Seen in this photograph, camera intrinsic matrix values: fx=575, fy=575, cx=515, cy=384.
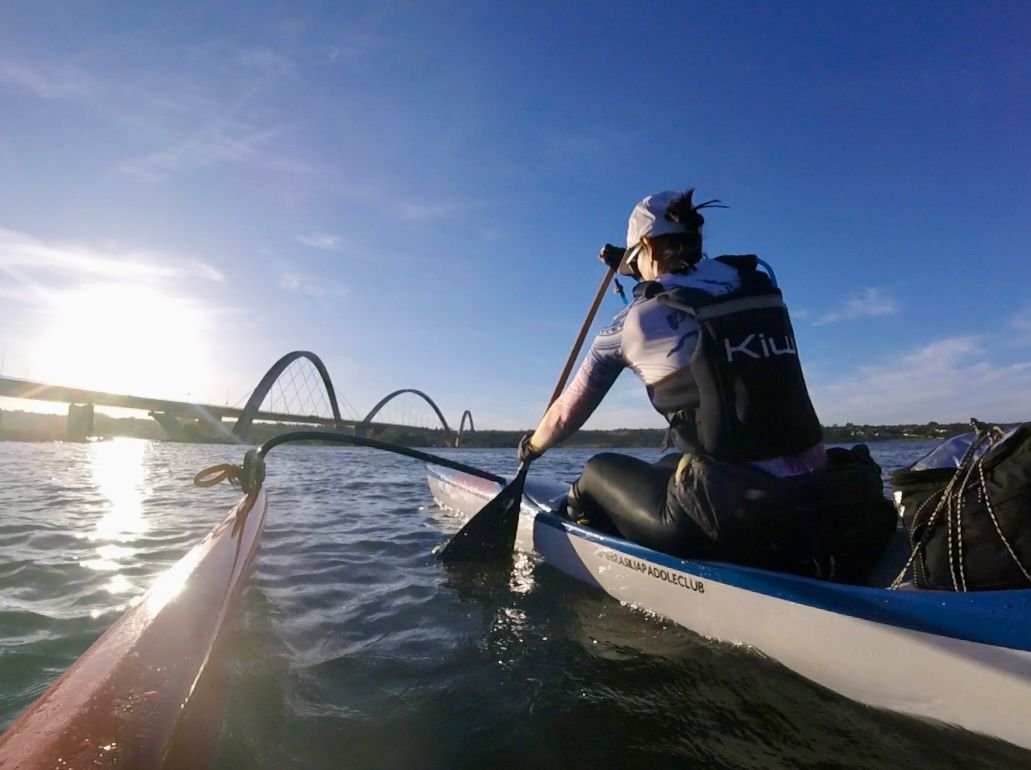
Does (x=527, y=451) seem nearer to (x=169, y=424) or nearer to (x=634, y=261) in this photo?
(x=634, y=261)

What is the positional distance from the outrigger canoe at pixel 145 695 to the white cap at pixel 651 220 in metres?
3.03

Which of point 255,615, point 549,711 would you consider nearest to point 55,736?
point 549,711

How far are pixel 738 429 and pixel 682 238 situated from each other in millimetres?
1229

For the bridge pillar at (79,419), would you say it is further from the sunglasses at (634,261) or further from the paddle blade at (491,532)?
the sunglasses at (634,261)

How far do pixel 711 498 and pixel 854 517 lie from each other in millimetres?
683

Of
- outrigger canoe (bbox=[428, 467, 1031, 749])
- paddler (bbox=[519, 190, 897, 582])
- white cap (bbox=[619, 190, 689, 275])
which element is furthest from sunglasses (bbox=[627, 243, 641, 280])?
outrigger canoe (bbox=[428, 467, 1031, 749])

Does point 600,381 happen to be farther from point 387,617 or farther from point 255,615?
point 255,615

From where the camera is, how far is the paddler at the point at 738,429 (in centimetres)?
279

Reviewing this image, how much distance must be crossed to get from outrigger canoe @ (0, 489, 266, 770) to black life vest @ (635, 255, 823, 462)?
2.46m

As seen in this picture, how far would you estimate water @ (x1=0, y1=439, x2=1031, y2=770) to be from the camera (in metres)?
2.18

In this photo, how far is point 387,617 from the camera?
367 centimetres

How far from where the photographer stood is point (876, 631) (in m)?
2.36

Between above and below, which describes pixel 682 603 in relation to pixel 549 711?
above

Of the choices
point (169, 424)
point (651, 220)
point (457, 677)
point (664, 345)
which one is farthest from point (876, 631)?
point (169, 424)
